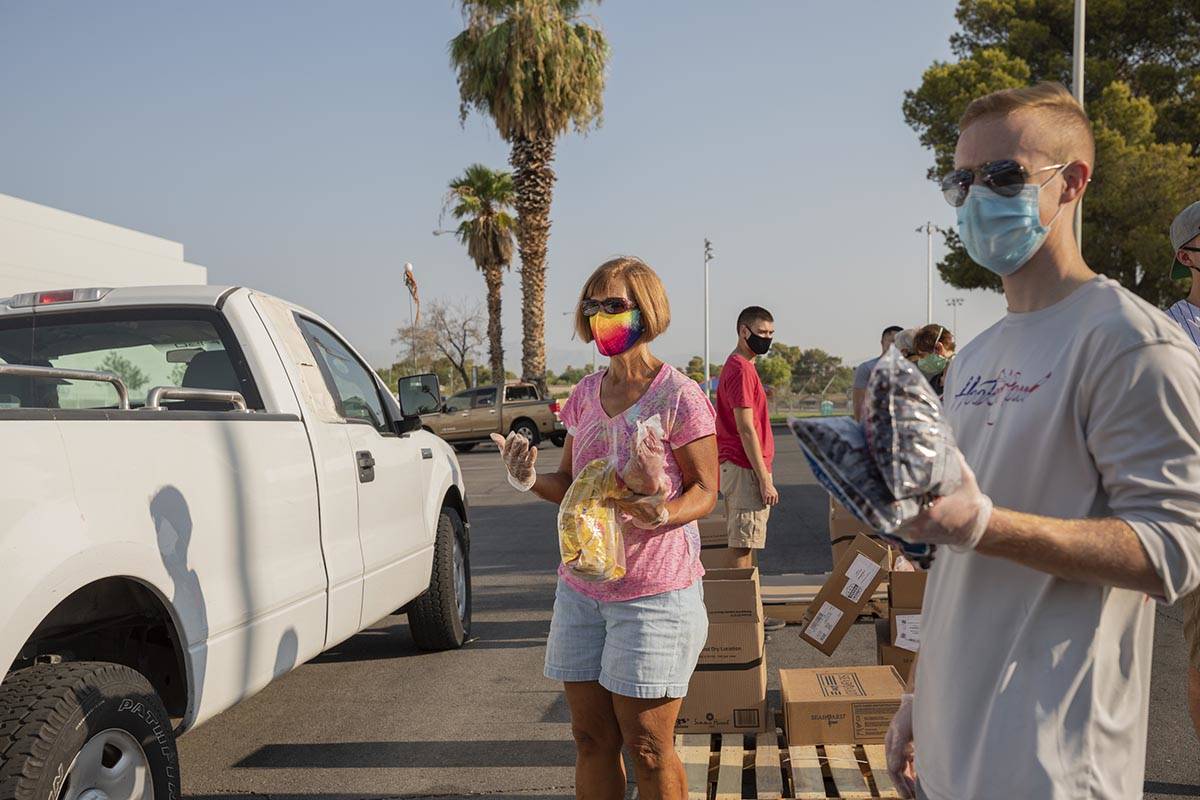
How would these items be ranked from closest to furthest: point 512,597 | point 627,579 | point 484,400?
point 627,579, point 512,597, point 484,400

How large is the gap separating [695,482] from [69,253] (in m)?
27.9

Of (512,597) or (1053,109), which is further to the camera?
(512,597)

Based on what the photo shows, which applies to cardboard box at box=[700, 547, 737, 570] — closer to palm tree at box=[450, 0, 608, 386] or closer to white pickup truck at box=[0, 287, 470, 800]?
white pickup truck at box=[0, 287, 470, 800]

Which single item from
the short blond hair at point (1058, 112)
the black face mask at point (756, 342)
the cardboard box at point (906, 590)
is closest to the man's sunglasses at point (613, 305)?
the short blond hair at point (1058, 112)

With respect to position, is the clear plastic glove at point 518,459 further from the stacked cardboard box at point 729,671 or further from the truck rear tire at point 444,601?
the truck rear tire at point 444,601

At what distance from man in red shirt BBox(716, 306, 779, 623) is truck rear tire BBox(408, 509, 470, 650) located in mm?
1781

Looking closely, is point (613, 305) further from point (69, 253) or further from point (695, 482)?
point (69, 253)

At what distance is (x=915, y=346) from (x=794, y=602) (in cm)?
254

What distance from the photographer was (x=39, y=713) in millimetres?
2738

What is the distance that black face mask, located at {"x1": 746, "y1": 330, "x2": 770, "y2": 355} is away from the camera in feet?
22.3

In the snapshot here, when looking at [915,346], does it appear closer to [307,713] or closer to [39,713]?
[307,713]

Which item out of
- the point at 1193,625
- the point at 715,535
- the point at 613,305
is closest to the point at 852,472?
the point at 613,305

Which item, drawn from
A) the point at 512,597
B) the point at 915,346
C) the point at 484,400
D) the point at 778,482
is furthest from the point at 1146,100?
the point at 512,597

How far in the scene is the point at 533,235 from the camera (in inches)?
1124
